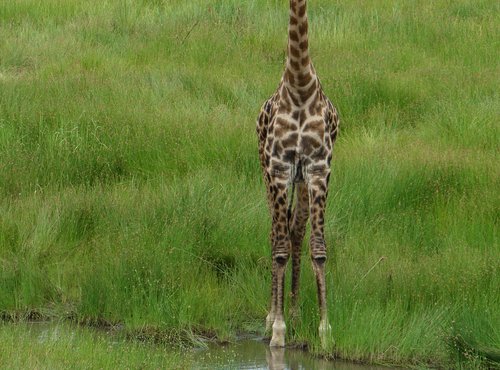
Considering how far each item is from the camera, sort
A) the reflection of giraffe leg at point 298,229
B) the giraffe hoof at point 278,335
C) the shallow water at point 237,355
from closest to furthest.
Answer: the shallow water at point 237,355 < the giraffe hoof at point 278,335 < the reflection of giraffe leg at point 298,229

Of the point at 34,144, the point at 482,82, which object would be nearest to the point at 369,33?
the point at 482,82

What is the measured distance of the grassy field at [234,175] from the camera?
26.4ft

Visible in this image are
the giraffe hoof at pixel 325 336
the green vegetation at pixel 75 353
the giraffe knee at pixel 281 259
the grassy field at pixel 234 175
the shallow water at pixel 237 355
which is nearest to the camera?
the green vegetation at pixel 75 353

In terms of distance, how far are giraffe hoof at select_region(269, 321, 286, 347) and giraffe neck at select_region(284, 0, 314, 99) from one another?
1.54m

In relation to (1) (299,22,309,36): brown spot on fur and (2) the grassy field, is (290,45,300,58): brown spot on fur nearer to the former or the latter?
(1) (299,22,309,36): brown spot on fur

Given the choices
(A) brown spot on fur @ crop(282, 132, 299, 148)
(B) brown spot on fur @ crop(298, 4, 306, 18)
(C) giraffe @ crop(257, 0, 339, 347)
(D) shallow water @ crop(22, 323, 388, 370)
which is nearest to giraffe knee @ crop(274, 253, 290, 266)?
(C) giraffe @ crop(257, 0, 339, 347)

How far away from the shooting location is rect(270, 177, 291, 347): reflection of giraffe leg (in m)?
7.69

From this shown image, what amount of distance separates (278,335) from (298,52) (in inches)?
73.1

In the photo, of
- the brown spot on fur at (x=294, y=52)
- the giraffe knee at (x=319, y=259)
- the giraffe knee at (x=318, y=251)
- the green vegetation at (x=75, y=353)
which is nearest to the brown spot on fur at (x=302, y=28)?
the brown spot on fur at (x=294, y=52)

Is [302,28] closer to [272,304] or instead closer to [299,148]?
[299,148]

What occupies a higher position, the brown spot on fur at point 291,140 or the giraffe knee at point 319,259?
the brown spot on fur at point 291,140

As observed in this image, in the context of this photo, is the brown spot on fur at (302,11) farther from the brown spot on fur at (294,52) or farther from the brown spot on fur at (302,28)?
the brown spot on fur at (294,52)

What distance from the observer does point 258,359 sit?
24.8 ft

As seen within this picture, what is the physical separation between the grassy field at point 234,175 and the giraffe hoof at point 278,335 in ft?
0.64
